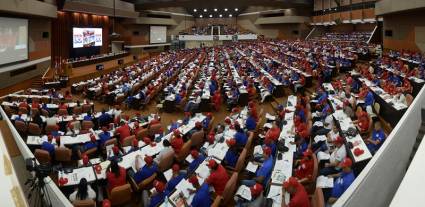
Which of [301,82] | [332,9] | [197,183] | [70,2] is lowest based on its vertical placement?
[197,183]

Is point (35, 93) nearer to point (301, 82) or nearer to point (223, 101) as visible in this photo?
point (223, 101)

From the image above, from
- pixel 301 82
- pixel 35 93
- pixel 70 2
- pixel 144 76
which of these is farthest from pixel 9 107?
pixel 70 2

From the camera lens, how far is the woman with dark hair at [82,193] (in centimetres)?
677

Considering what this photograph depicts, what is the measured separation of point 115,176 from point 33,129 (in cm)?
513

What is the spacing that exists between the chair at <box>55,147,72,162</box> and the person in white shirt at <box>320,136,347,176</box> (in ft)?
20.9

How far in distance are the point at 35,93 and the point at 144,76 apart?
6.31m

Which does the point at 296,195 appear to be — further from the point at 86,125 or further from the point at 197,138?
the point at 86,125

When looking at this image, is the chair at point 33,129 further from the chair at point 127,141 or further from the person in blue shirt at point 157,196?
the person in blue shirt at point 157,196

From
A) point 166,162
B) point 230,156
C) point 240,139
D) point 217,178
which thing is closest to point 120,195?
point 166,162

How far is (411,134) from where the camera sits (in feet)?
19.4

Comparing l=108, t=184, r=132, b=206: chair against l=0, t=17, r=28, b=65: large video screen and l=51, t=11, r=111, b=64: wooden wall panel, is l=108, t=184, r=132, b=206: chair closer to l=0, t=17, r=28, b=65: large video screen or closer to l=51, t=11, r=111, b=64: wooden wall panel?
l=0, t=17, r=28, b=65: large video screen

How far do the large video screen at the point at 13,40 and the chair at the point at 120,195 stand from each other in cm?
1427

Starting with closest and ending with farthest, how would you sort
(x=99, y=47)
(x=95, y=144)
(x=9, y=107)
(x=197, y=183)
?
(x=197, y=183)
(x=95, y=144)
(x=9, y=107)
(x=99, y=47)

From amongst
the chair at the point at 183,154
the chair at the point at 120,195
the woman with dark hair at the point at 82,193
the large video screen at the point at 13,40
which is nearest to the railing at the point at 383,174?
the chair at the point at 120,195
